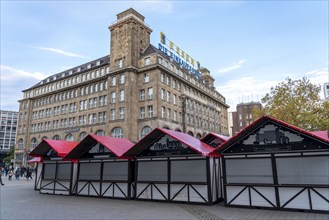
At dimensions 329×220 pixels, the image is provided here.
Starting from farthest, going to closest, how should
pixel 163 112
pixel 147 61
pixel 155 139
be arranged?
pixel 147 61 < pixel 163 112 < pixel 155 139

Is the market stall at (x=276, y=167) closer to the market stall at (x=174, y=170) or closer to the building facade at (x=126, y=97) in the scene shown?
the market stall at (x=174, y=170)

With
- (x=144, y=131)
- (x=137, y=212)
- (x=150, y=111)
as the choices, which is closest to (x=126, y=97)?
(x=150, y=111)

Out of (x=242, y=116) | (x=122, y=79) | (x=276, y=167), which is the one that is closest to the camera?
(x=276, y=167)

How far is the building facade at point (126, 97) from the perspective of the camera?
47906mm

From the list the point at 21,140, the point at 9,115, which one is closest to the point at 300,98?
the point at 21,140

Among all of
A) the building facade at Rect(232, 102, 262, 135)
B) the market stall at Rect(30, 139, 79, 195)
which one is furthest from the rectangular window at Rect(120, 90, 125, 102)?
the building facade at Rect(232, 102, 262, 135)

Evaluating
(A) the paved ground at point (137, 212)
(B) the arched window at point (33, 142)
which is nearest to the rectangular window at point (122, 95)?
(B) the arched window at point (33, 142)

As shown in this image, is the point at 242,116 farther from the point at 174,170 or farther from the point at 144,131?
the point at 174,170

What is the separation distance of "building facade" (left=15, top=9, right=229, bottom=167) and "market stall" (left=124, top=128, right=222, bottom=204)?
28343 mm

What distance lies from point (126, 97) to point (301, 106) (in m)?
29.6

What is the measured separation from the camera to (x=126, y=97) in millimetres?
48219

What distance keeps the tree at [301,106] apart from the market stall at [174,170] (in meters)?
16.3

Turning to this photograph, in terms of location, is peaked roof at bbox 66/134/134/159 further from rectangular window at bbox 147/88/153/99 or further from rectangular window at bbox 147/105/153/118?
rectangular window at bbox 147/88/153/99

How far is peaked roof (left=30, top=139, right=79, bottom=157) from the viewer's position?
67.2ft
